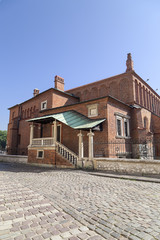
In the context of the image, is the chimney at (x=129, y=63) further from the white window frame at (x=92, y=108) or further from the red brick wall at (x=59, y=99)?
the white window frame at (x=92, y=108)

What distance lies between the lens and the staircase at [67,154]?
12258 millimetres

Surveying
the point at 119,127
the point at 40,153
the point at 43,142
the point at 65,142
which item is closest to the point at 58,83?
the point at 65,142

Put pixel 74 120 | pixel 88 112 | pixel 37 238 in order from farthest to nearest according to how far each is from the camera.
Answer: pixel 88 112 → pixel 74 120 → pixel 37 238

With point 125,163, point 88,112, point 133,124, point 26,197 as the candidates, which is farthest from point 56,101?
point 26,197

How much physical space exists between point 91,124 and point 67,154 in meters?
3.14

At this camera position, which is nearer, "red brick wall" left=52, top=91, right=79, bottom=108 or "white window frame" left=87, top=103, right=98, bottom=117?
"white window frame" left=87, top=103, right=98, bottom=117

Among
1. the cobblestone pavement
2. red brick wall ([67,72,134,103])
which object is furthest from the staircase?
red brick wall ([67,72,134,103])

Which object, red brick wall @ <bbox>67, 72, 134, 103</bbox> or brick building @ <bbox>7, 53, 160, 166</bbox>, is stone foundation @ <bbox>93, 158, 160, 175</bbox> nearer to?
brick building @ <bbox>7, 53, 160, 166</bbox>

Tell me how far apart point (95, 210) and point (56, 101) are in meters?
18.0

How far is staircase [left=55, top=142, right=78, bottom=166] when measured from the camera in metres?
12.3

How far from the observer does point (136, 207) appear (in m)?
4.06

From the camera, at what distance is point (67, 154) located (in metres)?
12.6

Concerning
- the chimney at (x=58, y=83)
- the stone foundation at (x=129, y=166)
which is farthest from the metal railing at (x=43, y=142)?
the chimney at (x=58, y=83)

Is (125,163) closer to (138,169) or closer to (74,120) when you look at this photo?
(138,169)
